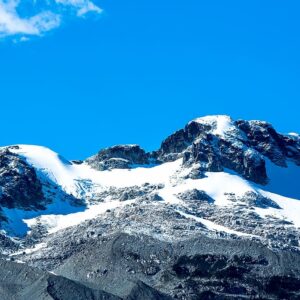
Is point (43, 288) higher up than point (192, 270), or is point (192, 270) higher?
point (192, 270)

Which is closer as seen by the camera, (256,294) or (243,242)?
(256,294)

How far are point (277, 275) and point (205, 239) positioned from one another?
500 inches

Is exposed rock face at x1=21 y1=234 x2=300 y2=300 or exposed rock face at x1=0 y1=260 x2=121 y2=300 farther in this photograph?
exposed rock face at x1=21 y1=234 x2=300 y2=300

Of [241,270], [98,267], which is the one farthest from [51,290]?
[241,270]

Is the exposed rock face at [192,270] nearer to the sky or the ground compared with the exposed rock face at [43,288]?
nearer to the sky

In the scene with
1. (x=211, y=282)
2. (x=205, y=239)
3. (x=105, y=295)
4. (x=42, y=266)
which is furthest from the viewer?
(x=42, y=266)

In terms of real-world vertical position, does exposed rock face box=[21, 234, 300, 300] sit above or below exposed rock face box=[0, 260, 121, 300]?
above

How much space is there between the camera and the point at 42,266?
623 ft

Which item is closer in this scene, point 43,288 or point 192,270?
point 43,288

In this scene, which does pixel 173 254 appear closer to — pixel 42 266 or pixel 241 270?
pixel 241 270

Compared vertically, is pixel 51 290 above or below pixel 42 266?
below

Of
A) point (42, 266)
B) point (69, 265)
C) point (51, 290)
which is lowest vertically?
point (51, 290)

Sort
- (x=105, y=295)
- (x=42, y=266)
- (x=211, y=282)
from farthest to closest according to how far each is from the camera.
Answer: (x=42, y=266), (x=211, y=282), (x=105, y=295)

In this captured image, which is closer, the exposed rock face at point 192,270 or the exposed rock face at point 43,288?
the exposed rock face at point 43,288
